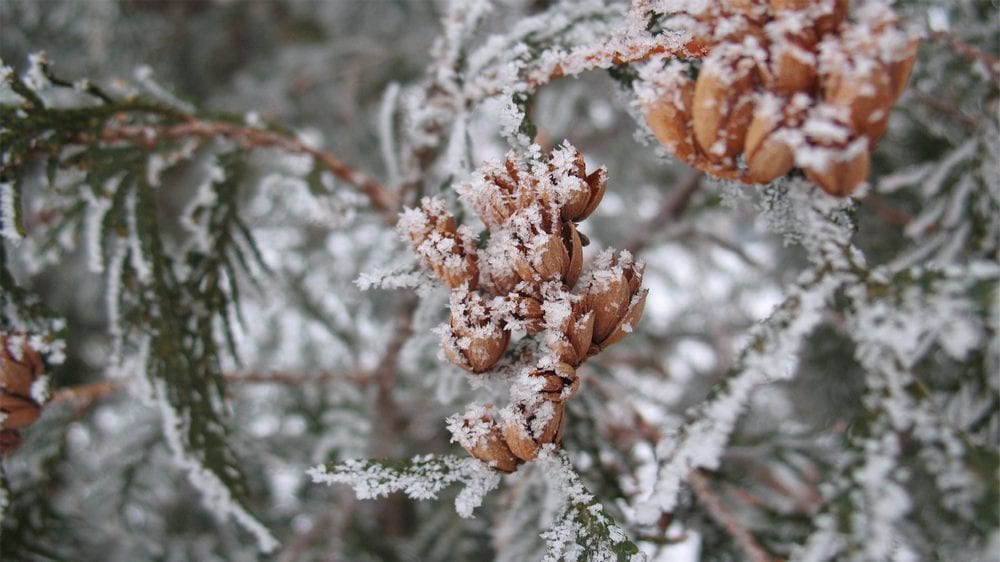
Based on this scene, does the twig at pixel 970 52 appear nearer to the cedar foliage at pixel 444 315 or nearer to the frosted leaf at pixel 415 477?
the cedar foliage at pixel 444 315

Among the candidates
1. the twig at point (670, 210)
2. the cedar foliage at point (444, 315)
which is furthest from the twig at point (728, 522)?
the twig at point (670, 210)

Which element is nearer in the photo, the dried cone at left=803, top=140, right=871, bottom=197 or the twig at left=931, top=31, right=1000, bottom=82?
the dried cone at left=803, top=140, right=871, bottom=197

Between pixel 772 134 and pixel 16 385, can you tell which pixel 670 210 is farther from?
pixel 16 385

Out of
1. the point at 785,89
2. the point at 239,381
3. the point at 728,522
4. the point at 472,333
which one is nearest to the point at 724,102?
the point at 785,89

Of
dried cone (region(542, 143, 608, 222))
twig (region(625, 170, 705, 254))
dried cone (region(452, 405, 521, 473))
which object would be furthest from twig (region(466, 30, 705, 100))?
twig (region(625, 170, 705, 254))

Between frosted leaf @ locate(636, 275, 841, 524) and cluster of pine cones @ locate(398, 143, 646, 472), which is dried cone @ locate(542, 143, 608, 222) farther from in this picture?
frosted leaf @ locate(636, 275, 841, 524)

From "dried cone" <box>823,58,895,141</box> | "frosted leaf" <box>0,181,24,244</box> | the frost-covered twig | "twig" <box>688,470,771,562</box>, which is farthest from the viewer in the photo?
"twig" <box>688,470,771,562</box>

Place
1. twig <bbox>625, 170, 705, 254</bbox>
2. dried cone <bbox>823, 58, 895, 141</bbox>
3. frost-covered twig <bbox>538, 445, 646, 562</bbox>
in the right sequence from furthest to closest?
twig <bbox>625, 170, 705, 254</bbox>, frost-covered twig <bbox>538, 445, 646, 562</bbox>, dried cone <bbox>823, 58, 895, 141</bbox>
